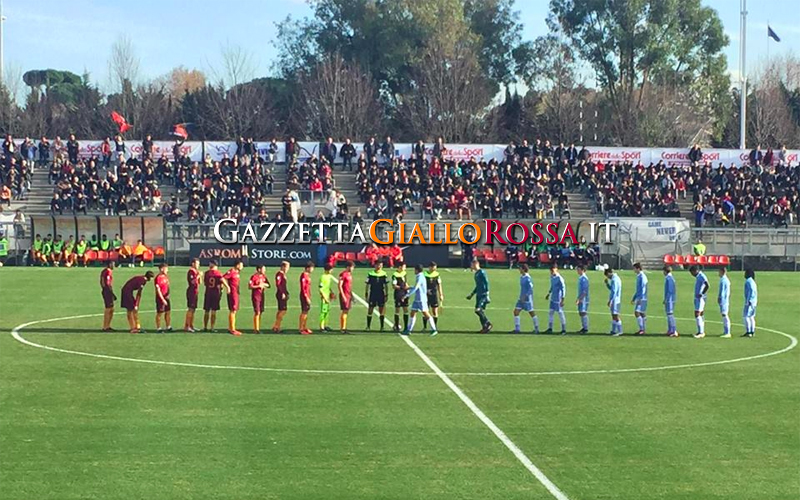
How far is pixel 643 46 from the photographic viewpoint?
9275 centimetres

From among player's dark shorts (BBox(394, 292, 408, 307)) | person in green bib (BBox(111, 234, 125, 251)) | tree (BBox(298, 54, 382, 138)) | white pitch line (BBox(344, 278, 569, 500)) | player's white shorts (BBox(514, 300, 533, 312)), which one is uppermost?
tree (BBox(298, 54, 382, 138))

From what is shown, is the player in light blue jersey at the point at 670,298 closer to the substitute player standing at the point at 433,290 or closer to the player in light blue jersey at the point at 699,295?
the player in light blue jersey at the point at 699,295

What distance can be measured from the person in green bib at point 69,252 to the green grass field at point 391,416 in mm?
21956

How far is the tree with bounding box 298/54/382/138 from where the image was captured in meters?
87.1

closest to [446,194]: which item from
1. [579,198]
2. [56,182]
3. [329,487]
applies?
[579,198]

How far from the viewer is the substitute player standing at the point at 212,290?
28438 millimetres

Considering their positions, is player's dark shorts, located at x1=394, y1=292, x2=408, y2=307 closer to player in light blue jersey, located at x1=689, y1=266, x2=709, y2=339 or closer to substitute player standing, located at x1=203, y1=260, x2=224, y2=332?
substitute player standing, located at x1=203, y1=260, x2=224, y2=332

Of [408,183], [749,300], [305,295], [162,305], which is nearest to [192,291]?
[162,305]

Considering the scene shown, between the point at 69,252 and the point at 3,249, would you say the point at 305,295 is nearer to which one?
the point at 69,252

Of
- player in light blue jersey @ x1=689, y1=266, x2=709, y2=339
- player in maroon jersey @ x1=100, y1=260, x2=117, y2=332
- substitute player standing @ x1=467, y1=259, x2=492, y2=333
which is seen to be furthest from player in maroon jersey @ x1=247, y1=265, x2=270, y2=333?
player in light blue jersey @ x1=689, y1=266, x2=709, y2=339

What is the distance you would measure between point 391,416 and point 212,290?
11.2 metres

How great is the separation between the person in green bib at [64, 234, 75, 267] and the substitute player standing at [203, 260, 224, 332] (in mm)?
24615

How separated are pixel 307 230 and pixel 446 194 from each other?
34.5 ft

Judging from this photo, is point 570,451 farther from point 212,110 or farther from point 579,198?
point 212,110
